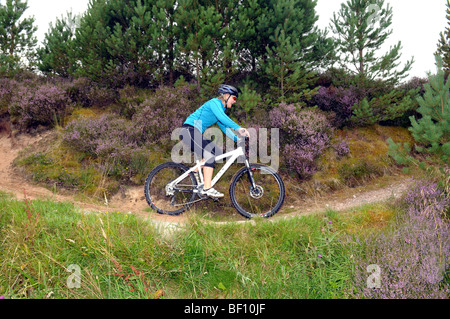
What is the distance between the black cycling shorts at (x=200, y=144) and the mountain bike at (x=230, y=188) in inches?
5.4

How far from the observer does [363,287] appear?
3406 millimetres

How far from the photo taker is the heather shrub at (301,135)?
8445 millimetres

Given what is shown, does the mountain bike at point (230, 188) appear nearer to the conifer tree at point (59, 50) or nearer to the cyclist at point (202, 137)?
the cyclist at point (202, 137)

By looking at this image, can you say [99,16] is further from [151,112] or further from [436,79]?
[436,79]

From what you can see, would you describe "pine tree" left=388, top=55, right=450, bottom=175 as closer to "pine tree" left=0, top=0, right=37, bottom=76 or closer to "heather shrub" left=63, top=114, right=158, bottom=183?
"heather shrub" left=63, top=114, right=158, bottom=183

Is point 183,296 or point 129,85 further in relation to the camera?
point 129,85

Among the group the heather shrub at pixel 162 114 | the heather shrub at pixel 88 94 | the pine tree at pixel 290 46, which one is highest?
the pine tree at pixel 290 46

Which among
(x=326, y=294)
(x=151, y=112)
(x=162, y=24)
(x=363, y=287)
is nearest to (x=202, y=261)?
(x=326, y=294)

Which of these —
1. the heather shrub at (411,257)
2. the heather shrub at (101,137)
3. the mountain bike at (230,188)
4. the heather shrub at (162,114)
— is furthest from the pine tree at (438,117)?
the heather shrub at (101,137)

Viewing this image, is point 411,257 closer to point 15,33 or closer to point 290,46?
point 290,46

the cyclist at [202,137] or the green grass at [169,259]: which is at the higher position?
the cyclist at [202,137]

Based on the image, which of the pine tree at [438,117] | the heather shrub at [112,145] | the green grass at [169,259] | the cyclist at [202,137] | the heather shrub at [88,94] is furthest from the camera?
the heather shrub at [88,94]

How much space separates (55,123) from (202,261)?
359 inches

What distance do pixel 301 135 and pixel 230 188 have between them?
12.2 feet
